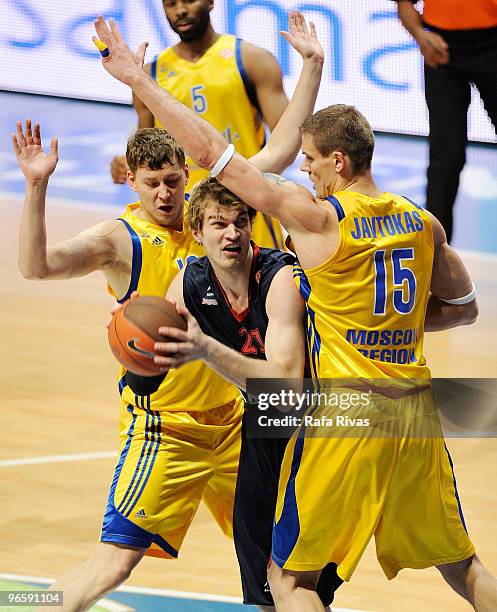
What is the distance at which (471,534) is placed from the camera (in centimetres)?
662

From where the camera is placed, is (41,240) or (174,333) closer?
(174,333)

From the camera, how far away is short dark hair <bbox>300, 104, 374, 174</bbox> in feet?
15.3

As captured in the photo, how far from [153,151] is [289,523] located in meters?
1.67

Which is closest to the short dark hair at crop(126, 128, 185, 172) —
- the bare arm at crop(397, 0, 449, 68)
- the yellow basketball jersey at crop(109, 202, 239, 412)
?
the yellow basketball jersey at crop(109, 202, 239, 412)

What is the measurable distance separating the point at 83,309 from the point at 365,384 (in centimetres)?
583

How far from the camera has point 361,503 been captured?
4.60 meters

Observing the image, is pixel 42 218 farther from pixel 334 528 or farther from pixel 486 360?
pixel 486 360

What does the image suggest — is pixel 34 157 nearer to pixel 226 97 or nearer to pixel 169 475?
pixel 169 475

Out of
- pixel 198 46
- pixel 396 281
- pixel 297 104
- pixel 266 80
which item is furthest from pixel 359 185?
pixel 198 46

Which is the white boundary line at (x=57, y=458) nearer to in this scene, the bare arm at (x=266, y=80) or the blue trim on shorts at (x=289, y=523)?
the bare arm at (x=266, y=80)

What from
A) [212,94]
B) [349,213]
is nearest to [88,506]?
[212,94]

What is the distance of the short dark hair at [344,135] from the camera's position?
15.3 ft

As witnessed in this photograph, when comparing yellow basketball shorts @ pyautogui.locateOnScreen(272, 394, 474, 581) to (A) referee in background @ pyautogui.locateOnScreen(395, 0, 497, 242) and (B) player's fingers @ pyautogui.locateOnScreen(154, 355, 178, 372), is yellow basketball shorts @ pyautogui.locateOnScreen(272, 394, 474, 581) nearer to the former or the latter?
(B) player's fingers @ pyautogui.locateOnScreen(154, 355, 178, 372)

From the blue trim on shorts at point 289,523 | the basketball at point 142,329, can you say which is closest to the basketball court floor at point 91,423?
the blue trim on shorts at point 289,523
